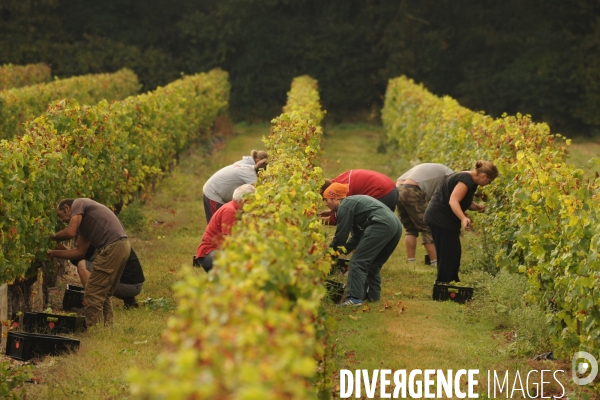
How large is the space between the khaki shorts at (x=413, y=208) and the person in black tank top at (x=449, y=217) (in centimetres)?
113

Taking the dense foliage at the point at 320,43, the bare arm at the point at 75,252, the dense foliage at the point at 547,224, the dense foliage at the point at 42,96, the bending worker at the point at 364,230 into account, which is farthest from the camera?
the dense foliage at the point at 320,43

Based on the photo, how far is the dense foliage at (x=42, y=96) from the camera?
17.3 meters

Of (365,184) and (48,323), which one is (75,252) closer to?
(48,323)

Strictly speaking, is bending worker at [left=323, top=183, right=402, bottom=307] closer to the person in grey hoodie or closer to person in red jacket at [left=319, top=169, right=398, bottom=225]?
person in red jacket at [left=319, top=169, right=398, bottom=225]

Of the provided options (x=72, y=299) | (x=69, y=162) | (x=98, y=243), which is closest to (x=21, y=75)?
(x=69, y=162)

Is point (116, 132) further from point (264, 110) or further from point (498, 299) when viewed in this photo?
point (264, 110)

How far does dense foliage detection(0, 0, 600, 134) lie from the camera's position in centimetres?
3519

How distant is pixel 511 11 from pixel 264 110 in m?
10.1

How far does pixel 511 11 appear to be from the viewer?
3594 cm

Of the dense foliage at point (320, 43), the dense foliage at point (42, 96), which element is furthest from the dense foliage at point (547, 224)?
the dense foliage at point (320, 43)

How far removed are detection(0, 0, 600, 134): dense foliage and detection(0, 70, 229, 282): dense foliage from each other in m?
19.6

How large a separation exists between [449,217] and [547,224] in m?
2.20

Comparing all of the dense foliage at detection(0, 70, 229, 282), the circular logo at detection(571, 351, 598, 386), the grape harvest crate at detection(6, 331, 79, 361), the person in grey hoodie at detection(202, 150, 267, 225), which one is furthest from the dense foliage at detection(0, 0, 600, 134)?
the circular logo at detection(571, 351, 598, 386)

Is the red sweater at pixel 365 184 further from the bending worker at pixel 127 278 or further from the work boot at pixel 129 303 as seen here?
the work boot at pixel 129 303
